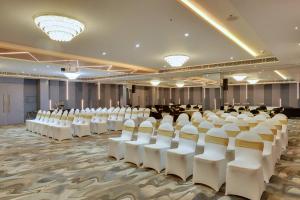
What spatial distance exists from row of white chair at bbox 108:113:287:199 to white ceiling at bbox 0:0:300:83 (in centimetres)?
231

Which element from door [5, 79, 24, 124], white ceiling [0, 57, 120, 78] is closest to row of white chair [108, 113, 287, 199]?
white ceiling [0, 57, 120, 78]

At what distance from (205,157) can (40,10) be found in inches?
170

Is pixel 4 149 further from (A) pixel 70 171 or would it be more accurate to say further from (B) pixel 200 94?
(B) pixel 200 94

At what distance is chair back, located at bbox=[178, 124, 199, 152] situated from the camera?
4.75 metres

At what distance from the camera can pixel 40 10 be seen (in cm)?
458

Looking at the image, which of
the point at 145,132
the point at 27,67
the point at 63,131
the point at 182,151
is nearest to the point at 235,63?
the point at 145,132

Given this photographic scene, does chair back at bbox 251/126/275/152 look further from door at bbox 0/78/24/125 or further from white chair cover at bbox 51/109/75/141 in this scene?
door at bbox 0/78/24/125

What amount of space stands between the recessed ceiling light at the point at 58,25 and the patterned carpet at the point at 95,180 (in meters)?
3.03

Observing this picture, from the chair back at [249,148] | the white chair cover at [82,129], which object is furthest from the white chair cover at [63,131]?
the chair back at [249,148]

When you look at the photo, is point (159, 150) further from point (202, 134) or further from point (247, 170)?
point (247, 170)

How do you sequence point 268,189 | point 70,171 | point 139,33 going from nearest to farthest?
point 268,189 → point 70,171 → point 139,33

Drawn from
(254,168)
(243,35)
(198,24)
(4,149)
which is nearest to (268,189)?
(254,168)

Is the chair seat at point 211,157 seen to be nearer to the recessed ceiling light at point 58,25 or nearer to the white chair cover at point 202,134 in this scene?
the white chair cover at point 202,134

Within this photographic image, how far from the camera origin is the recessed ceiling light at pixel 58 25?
4.70 metres
